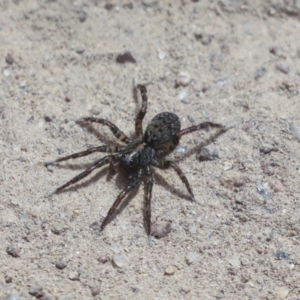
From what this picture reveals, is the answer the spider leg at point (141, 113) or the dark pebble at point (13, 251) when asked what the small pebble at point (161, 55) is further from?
the dark pebble at point (13, 251)

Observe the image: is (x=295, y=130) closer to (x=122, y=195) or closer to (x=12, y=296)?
(x=122, y=195)

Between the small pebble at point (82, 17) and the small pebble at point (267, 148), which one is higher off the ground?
the small pebble at point (82, 17)

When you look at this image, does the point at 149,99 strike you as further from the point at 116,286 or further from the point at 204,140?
the point at 116,286

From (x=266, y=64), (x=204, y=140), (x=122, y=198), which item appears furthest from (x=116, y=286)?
(x=266, y=64)

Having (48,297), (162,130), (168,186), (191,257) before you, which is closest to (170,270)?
(191,257)


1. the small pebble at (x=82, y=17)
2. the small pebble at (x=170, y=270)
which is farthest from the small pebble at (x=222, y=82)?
the small pebble at (x=170, y=270)
